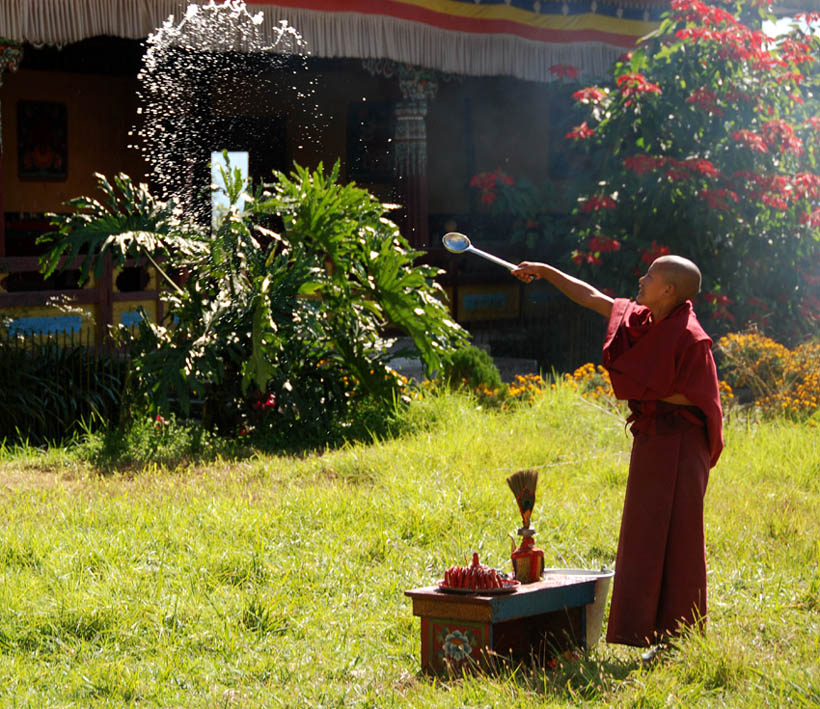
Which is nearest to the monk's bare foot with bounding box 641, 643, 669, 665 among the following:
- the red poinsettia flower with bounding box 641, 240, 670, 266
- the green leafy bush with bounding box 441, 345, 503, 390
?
the green leafy bush with bounding box 441, 345, 503, 390

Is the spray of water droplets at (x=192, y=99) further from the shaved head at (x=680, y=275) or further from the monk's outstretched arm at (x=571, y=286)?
the shaved head at (x=680, y=275)

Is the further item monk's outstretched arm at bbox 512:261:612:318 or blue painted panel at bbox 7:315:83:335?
blue painted panel at bbox 7:315:83:335

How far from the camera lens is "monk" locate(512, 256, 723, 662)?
4500mm

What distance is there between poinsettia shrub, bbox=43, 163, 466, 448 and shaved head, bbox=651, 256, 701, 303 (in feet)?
14.1

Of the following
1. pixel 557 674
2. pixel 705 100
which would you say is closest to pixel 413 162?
pixel 705 100

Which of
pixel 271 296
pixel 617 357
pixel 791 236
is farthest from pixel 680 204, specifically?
pixel 617 357

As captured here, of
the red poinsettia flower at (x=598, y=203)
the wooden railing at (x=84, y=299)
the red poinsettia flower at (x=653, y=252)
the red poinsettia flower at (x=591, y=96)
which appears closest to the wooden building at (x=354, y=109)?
the wooden railing at (x=84, y=299)

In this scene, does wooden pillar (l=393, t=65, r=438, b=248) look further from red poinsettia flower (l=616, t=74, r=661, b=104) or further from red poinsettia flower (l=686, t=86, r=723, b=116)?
red poinsettia flower (l=686, t=86, r=723, b=116)

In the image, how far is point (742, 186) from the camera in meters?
12.5

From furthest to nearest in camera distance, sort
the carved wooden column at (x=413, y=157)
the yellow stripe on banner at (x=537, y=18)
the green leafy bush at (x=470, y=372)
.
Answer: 1. the carved wooden column at (x=413, y=157)
2. the yellow stripe on banner at (x=537, y=18)
3. the green leafy bush at (x=470, y=372)

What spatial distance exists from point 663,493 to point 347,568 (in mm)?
1827

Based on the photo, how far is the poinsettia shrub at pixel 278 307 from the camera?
8750 millimetres

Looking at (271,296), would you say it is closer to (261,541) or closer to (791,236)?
(261,541)

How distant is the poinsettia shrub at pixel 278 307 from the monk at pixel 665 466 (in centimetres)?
421
